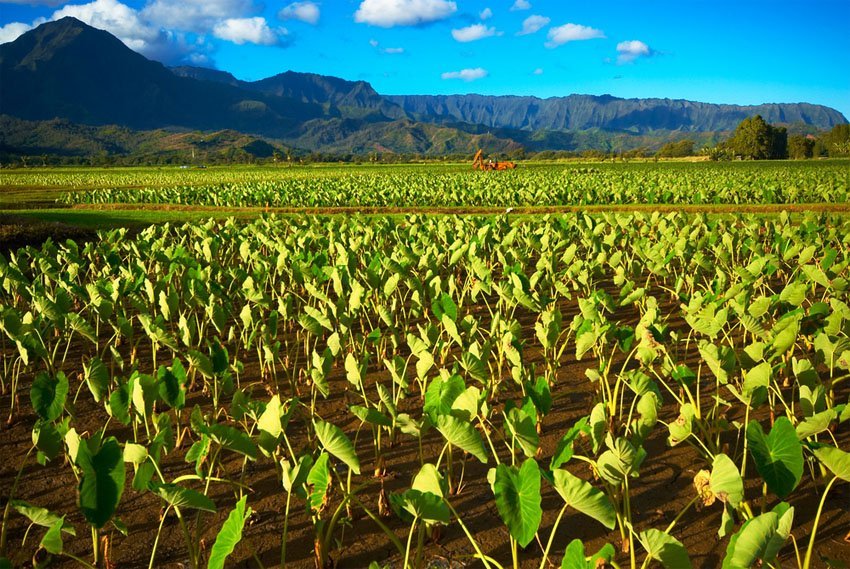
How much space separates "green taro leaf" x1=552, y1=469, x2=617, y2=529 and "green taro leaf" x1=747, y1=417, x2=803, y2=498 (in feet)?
2.53

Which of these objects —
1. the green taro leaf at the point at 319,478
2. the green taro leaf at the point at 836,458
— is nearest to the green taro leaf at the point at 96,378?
the green taro leaf at the point at 319,478

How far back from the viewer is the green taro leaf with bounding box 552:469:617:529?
204 cm

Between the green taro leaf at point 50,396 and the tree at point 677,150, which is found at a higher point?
the tree at point 677,150

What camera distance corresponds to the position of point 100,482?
2293 mm

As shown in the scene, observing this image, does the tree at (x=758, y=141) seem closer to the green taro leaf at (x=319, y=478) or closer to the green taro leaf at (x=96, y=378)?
the green taro leaf at (x=96, y=378)

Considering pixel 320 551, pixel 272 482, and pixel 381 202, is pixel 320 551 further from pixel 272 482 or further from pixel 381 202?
pixel 381 202

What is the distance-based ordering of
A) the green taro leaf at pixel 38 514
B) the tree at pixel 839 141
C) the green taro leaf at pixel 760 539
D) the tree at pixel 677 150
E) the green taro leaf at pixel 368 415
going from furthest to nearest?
the tree at pixel 677 150, the tree at pixel 839 141, the green taro leaf at pixel 368 415, the green taro leaf at pixel 38 514, the green taro leaf at pixel 760 539

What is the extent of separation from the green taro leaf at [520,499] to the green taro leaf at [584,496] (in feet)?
0.29

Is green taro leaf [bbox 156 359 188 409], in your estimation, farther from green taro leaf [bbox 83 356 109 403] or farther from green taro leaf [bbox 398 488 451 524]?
green taro leaf [bbox 398 488 451 524]

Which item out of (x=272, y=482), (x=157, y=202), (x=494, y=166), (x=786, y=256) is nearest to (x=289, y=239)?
(x=272, y=482)

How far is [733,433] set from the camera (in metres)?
4.02

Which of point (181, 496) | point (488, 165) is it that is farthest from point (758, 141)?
point (181, 496)

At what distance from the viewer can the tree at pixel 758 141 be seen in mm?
80188

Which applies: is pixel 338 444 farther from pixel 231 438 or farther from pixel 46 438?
pixel 46 438
